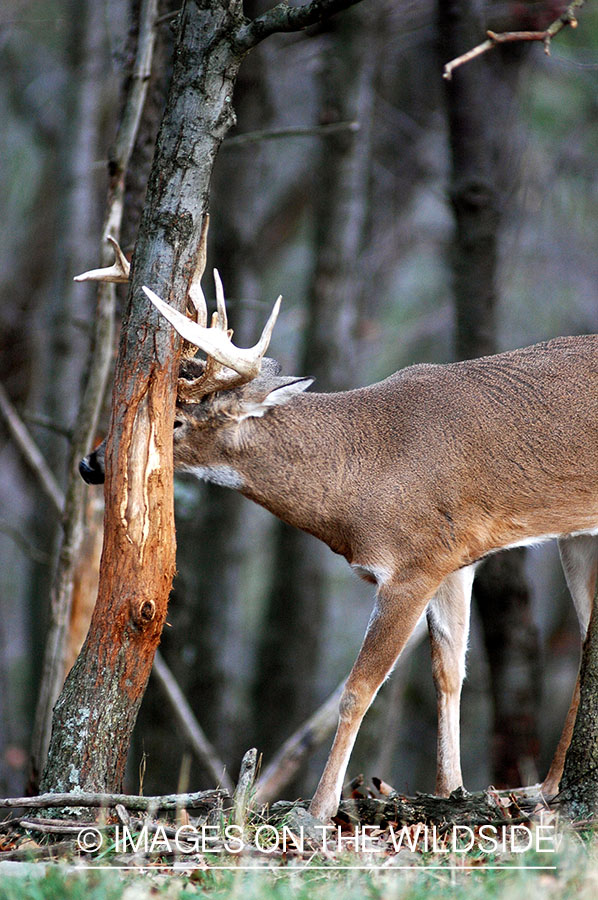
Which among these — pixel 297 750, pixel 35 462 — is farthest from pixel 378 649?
pixel 35 462

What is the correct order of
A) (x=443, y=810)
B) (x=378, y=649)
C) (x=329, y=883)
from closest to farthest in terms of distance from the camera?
(x=329, y=883) → (x=443, y=810) → (x=378, y=649)

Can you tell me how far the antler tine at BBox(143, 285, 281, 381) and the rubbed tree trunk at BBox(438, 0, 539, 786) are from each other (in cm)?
485

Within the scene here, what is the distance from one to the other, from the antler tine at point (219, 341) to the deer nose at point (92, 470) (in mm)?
1092

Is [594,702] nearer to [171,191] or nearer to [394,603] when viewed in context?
[394,603]

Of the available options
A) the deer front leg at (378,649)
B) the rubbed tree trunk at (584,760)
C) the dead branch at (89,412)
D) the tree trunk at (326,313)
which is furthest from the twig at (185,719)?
the rubbed tree trunk at (584,760)

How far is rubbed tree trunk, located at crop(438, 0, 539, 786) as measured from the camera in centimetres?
1142

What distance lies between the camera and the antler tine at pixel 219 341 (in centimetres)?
624

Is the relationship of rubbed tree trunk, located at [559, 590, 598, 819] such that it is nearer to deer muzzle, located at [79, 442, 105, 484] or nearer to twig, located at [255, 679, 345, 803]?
deer muzzle, located at [79, 442, 105, 484]

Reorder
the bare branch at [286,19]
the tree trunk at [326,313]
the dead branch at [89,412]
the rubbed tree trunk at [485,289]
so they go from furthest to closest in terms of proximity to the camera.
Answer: the tree trunk at [326,313] < the rubbed tree trunk at [485,289] < the dead branch at [89,412] < the bare branch at [286,19]

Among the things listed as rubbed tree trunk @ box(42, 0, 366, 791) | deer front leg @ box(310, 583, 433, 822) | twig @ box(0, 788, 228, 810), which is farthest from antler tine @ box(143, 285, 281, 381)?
twig @ box(0, 788, 228, 810)

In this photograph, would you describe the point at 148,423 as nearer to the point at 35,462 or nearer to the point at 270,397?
the point at 270,397

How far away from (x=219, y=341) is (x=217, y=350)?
0.21ft

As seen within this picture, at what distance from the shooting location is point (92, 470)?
293 inches

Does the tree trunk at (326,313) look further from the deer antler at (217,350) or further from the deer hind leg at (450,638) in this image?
the deer antler at (217,350)
